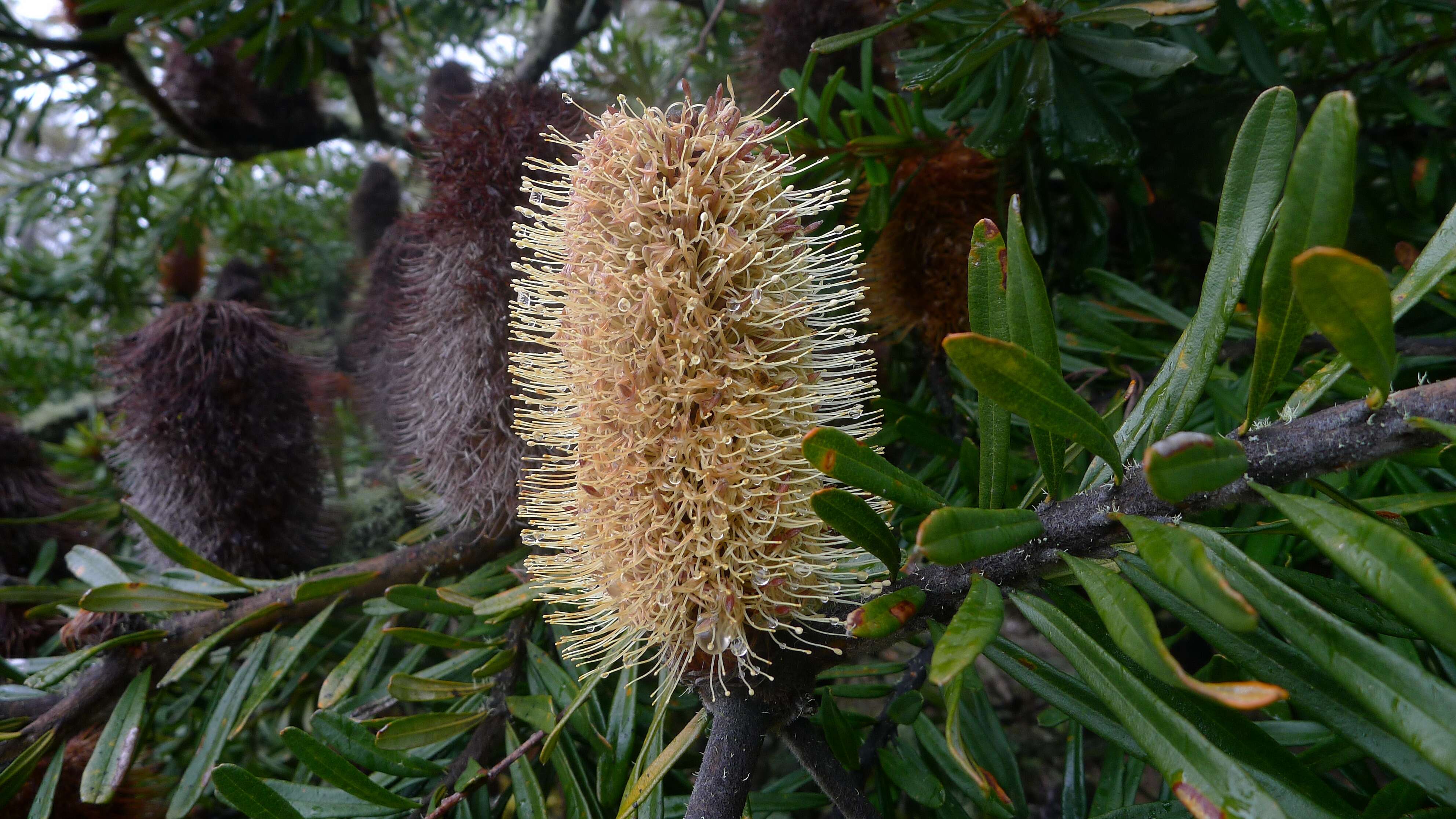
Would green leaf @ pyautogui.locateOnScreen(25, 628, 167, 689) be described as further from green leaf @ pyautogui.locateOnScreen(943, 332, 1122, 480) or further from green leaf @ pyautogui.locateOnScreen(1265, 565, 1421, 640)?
A: green leaf @ pyautogui.locateOnScreen(1265, 565, 1421, 640)

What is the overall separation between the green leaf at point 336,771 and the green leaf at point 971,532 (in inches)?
17.2

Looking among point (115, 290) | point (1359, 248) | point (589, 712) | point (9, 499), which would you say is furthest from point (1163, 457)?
point (115, 290)

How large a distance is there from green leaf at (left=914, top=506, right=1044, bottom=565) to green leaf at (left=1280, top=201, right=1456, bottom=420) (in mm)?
129

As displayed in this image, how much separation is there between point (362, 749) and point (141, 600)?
0.31 metres

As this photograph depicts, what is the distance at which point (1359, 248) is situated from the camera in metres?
0.77

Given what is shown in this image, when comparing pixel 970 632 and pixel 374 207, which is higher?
pixel 374 207

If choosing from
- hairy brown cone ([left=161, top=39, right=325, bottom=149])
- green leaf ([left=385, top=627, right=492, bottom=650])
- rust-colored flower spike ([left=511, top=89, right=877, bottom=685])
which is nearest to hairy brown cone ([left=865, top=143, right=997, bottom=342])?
rust-colored flower spike ([left=511, top=89, right=877, bottom=685])

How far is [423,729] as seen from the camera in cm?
60

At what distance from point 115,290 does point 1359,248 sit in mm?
2009

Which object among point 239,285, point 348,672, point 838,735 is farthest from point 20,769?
point 239,285

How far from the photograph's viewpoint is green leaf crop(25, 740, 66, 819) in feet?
2.06

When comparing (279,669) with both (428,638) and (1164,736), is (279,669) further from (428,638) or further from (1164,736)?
(1164,736)

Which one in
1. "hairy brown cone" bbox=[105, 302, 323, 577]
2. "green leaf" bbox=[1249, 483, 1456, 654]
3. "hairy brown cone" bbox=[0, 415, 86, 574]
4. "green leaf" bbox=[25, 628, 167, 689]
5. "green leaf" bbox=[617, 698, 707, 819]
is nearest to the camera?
"green leaf" bbox=[1249, 483, 1456, 654]

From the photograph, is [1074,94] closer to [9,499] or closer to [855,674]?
[855,674]
